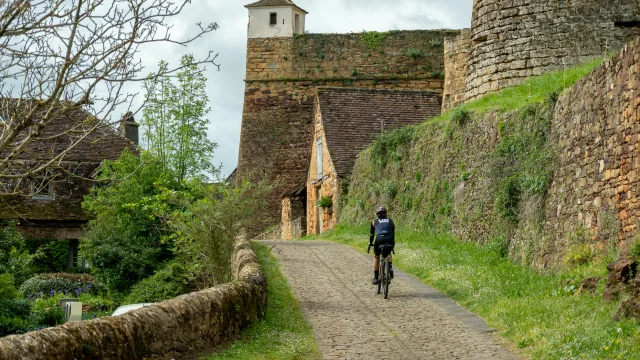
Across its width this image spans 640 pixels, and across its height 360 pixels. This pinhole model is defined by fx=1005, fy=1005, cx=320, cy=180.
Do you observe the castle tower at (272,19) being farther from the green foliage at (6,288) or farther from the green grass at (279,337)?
the green grass at (279,337)

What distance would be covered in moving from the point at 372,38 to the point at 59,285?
16938mm

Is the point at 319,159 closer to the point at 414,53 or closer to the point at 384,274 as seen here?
the point at 414,53

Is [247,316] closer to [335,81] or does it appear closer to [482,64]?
[482,64]

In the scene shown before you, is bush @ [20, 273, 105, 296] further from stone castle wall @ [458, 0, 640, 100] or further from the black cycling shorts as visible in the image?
the black cycling shorts

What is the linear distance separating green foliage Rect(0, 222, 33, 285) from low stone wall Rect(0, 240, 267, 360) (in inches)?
948

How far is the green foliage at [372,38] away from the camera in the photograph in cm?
4412

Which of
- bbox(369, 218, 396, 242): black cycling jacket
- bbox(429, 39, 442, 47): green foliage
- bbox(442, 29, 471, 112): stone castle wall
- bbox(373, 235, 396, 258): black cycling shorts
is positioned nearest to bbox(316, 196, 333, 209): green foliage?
bbox(442, 29, 471, 112): stone castle wall

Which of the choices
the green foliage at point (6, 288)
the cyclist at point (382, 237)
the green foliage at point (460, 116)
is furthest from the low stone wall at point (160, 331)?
the green foliage at point (6, 288)

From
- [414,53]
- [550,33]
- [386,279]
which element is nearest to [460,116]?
[550,33]

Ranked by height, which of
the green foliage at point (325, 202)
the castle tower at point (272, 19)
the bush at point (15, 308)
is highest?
the castle tower at point (272, 19)

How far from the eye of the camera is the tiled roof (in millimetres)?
35531

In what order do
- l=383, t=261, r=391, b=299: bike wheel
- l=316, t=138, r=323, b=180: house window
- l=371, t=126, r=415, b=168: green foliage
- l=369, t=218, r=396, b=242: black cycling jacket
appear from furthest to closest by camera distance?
l=316, t=138, r=323, b=180: house window → l=371, t=126, r=415, b=168: green foliage → l=369, t=218, r=396, b=242: black cycling jacket → l=383, t=261, r=391, b=299: bike wheel

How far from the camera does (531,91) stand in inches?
849

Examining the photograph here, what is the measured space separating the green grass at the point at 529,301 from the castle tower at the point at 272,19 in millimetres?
23064
